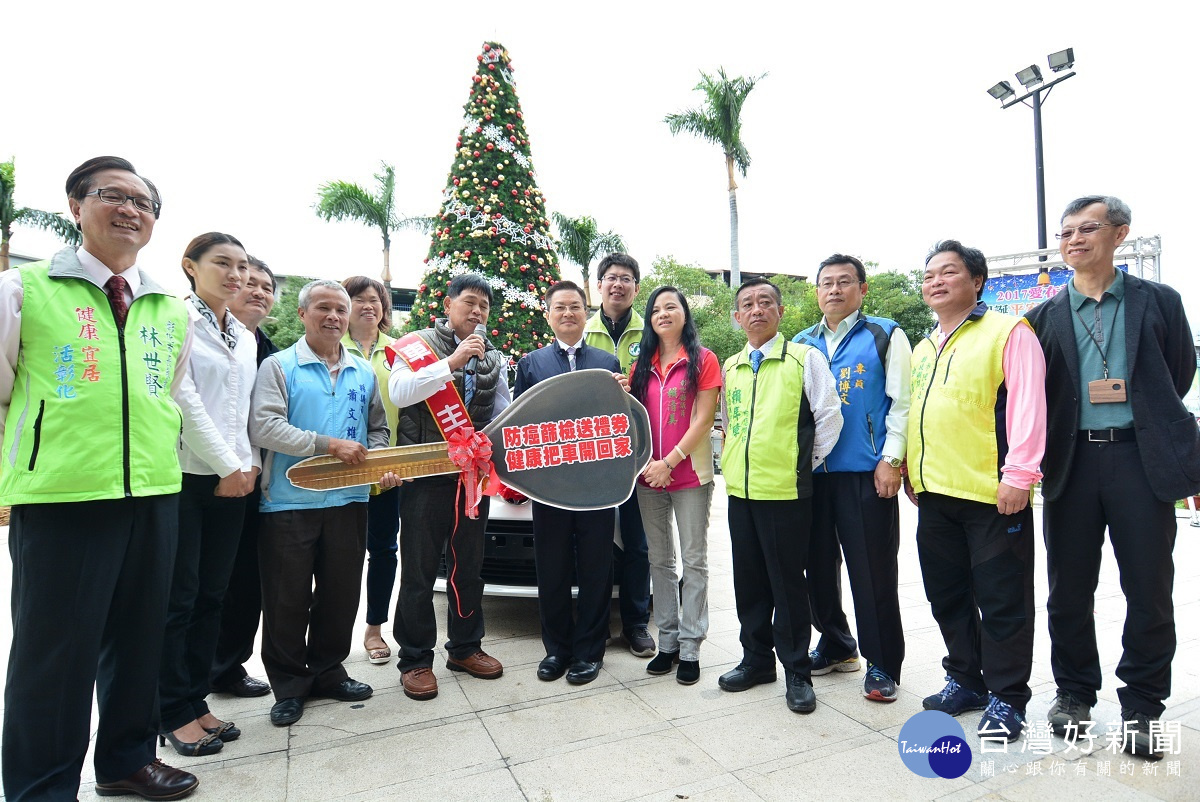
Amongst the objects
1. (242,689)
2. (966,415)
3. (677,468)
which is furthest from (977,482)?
(242,689)

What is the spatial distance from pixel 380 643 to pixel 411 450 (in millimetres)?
1269

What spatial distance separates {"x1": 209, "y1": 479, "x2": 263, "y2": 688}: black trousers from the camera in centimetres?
283

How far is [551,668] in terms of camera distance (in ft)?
9.80

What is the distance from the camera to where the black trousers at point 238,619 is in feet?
9.29

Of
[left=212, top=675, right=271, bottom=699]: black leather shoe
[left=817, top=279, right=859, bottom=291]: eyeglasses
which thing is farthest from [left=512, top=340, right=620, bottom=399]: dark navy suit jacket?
[left=212, top=675, right=271, bottom=699]: black leather shoe

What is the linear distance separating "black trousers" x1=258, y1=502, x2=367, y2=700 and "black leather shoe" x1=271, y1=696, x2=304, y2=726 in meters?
0.03

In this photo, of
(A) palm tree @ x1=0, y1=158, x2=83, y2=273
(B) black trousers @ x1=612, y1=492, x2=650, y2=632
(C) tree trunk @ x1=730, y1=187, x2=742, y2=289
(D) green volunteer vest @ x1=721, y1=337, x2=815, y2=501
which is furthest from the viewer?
(C) tree trunk @ x1=730, y1=187, x2=742, y2=289

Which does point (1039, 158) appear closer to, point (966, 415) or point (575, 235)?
point (966, 415)

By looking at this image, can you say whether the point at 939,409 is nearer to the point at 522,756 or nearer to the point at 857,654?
the point at 857,654

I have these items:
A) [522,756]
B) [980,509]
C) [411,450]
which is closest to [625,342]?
[411,450]

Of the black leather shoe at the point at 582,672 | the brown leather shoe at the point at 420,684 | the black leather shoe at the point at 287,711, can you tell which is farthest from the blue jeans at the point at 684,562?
the black leather shoe at the point at 287,711

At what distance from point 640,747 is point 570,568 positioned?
90 centimetres

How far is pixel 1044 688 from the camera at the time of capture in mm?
2816

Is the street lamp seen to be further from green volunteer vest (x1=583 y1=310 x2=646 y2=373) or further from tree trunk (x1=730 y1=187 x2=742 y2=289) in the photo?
tree trunk (x1=730 y1=187 x2=742 y2=289)
